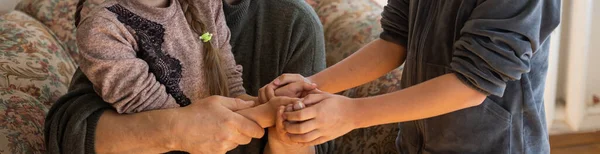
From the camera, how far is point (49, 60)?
190 cm

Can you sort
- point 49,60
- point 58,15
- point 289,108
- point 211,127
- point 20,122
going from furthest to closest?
point 58,15, point 49,60, point 20,122, point 211,127, point 289,108

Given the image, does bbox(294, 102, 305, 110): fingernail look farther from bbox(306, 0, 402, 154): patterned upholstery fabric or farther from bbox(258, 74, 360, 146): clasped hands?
bbox(306, 0, 402, 154): patterned upholstery fabric

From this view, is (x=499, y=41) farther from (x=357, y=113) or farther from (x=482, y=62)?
(x=357, y=113)

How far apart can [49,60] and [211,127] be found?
28.9 inches

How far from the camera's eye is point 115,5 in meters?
1.33

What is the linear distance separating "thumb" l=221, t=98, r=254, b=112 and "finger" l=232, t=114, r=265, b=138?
1.2 inches

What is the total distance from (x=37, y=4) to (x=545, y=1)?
1.59m

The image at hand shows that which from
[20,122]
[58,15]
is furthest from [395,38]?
[58,15]

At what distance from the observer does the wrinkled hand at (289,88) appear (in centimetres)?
140

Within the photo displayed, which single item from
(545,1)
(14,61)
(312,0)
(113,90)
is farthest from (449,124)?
(14,61)

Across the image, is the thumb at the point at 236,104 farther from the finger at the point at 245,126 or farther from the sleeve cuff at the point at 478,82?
the sleeve cuff at the point at 478,82

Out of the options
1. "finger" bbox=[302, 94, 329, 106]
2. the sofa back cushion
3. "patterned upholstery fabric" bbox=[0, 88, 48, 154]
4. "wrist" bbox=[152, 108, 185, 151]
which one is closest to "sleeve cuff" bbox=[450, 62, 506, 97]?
"finger" bbox=[302, 94, 329, 106]

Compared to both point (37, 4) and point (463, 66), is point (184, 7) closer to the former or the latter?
point (463, 66)

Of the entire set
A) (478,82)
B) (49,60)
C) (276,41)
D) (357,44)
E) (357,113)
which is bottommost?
(49,60)
